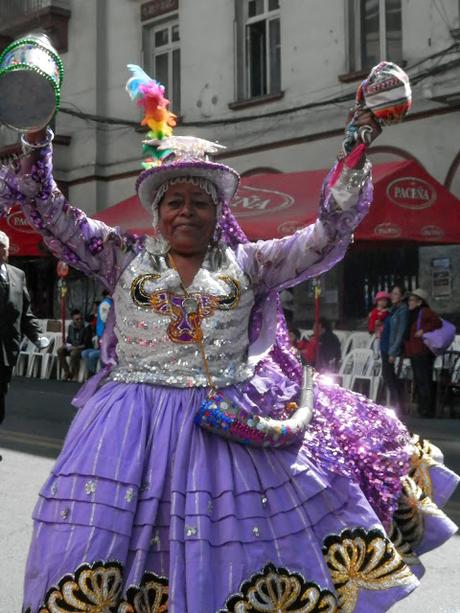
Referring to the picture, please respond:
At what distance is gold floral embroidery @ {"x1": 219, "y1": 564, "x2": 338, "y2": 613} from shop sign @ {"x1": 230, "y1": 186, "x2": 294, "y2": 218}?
9918 millimetres

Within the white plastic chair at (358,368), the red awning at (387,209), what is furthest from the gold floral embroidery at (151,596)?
the white plastic chair at (358,368)

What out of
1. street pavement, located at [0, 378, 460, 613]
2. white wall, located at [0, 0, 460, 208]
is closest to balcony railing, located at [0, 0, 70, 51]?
white wall, located at [0, 0, 460, 208]

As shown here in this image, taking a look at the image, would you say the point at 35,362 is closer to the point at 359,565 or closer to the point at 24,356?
the point at 24,356

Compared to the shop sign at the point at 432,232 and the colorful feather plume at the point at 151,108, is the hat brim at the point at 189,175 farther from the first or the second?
the shop sign at the point at 432,232

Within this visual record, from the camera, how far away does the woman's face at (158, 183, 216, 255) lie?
342 cm

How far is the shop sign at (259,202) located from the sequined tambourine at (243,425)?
9.61m

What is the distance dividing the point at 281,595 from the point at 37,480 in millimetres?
4293

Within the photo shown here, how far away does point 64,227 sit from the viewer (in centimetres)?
341

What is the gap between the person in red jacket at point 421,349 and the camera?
11469 mm

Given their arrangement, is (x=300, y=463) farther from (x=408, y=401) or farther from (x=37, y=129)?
(x=408, y=401)

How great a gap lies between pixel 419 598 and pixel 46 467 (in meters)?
3.89

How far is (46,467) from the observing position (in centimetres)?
751

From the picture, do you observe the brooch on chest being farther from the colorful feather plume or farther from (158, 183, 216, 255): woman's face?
the colorful feather plume

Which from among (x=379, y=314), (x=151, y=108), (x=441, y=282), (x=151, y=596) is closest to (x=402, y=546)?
(x=151, y=596)
